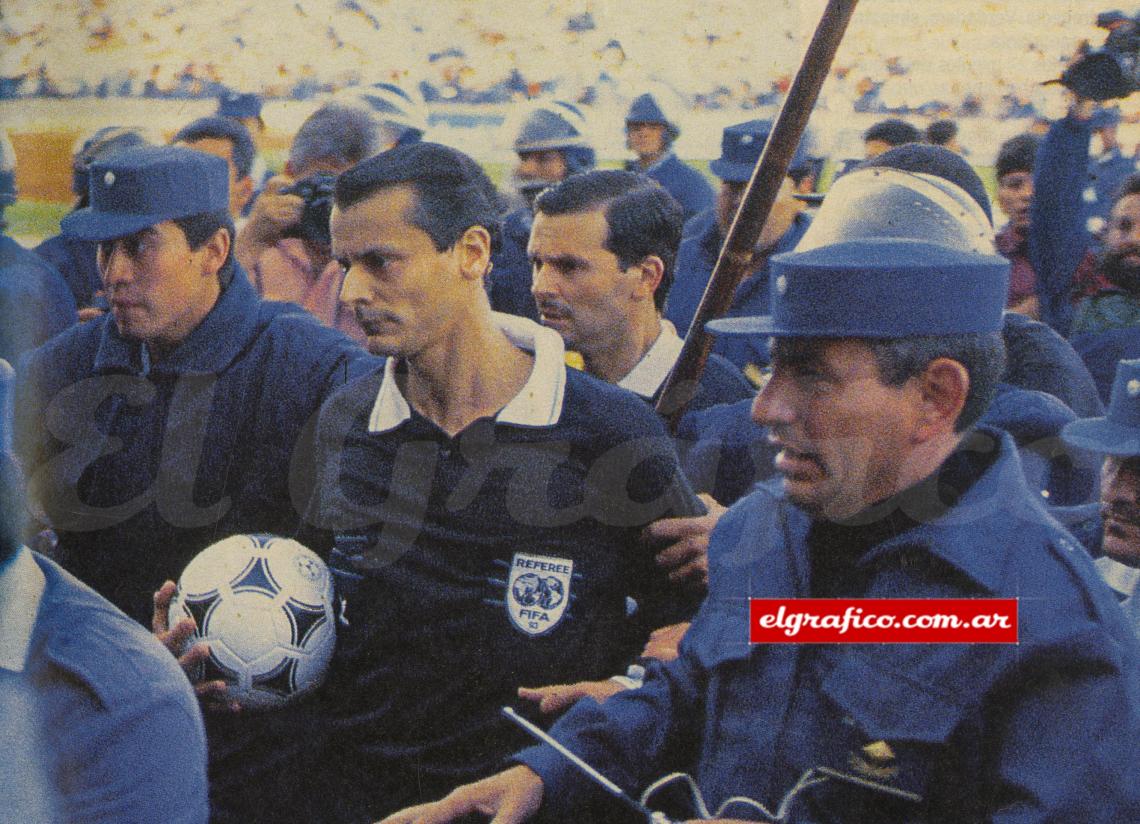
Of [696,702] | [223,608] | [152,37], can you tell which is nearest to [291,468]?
[223,608]

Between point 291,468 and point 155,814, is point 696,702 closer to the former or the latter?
point 155,814

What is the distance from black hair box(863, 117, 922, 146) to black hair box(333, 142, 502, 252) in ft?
8.79

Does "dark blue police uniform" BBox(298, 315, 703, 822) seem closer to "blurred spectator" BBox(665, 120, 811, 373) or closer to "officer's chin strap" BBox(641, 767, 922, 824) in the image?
"officer's chin strap" BBox(641, 767, 922, 824)

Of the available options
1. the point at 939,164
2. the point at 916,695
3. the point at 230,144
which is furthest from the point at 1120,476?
the point at 230,144

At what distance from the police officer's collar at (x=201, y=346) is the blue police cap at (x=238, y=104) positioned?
2683mm

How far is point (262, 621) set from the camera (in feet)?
7.43

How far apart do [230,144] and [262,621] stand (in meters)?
2.84

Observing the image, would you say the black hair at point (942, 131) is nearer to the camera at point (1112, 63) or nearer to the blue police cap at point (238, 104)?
the camera at point (1112, 63)

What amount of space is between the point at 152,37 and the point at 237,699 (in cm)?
241

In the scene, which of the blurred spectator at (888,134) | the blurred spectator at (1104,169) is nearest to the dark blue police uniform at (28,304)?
the blurred spectator at (1104,169)

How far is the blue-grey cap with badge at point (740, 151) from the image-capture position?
4.46 metres

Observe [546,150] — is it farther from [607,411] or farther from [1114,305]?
[607,411]

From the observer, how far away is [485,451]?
7.38 feet

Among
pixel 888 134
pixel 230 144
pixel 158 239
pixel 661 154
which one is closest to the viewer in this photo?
pixel 158 239
